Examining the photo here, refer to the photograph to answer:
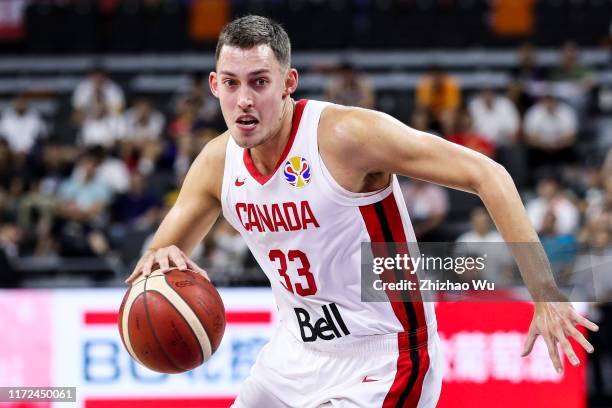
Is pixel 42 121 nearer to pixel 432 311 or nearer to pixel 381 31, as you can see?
pixel 381 31

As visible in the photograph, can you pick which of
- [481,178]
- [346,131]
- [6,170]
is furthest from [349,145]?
[6,170]

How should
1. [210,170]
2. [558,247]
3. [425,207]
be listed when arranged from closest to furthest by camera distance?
[210,170], [558,247], [425,207]

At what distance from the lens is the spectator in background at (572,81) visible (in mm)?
13145

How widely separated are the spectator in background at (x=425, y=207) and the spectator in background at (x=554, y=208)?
0.96 meters

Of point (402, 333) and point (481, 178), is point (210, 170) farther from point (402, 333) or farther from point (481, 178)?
point (481, 178)

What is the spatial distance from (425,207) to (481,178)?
23.1ft

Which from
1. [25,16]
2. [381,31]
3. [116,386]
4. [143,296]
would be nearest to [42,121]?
[25,16]

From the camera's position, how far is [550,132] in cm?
1231

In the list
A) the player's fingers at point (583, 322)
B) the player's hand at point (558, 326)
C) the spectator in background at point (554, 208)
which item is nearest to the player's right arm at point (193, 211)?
the player's hand at point (558, 326)

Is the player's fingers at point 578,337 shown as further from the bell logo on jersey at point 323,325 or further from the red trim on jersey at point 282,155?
the red trim on jersey at point 282,155

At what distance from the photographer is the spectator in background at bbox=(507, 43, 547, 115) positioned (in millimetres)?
12914

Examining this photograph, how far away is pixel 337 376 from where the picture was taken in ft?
12.7

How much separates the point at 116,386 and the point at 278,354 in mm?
3197

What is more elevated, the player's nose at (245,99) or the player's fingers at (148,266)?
the player's nose at (245,99)
